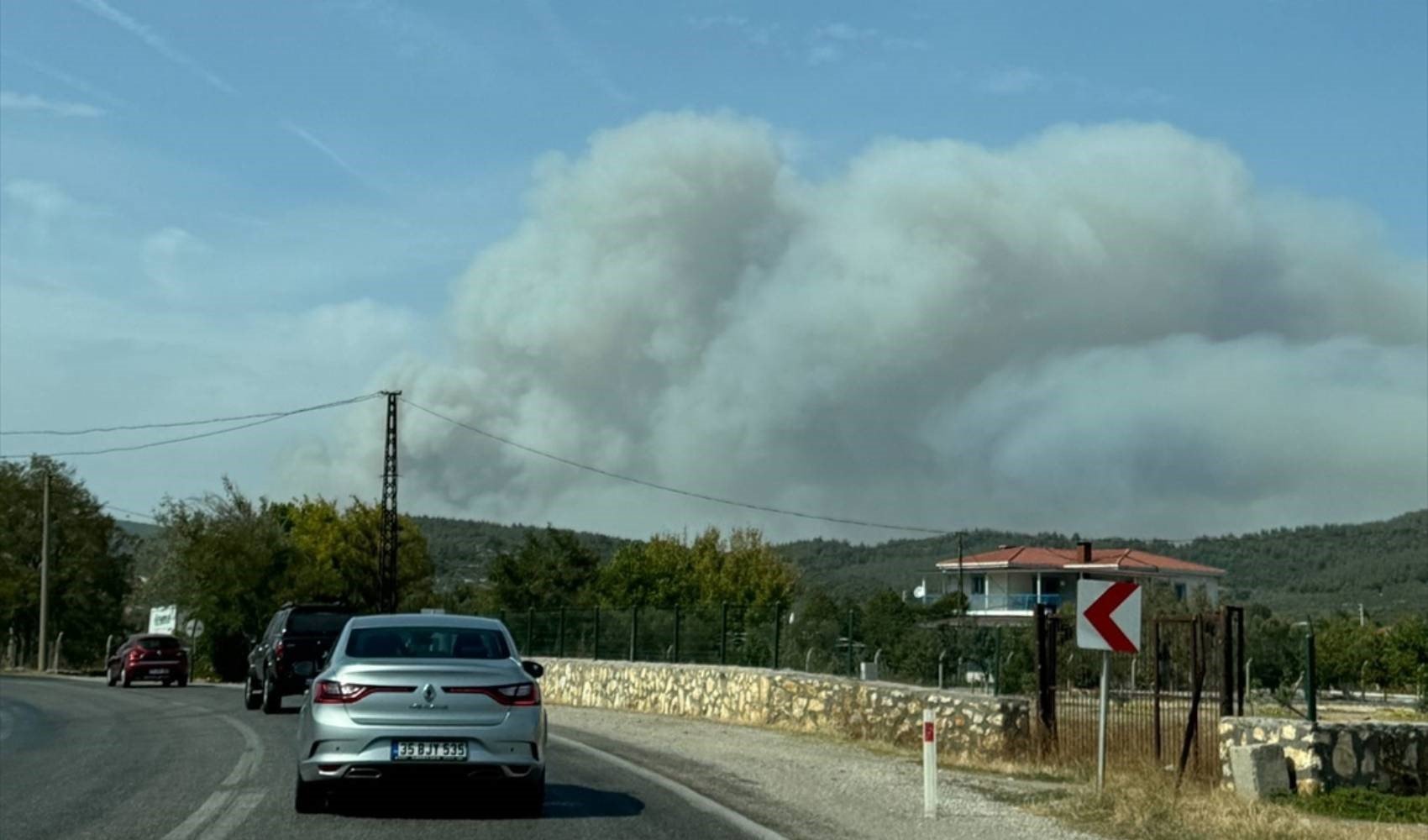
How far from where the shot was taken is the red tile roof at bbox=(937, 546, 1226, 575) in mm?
94250

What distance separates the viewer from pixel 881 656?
29328 millimetres

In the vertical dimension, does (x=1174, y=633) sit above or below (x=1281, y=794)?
above

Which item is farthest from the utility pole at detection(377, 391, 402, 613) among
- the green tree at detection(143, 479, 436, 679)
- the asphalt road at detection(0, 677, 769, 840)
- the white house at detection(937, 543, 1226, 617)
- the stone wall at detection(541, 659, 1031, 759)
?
the white house at detection(937, 543, 1226, 617)

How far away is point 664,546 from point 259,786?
87.3 m

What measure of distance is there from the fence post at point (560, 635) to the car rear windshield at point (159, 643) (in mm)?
13359

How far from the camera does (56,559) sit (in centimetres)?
9144

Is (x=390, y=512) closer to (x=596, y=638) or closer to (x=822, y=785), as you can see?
(x=596, y=638)

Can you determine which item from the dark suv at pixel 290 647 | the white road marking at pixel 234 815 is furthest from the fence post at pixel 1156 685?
the dark suv at pixel 290 647

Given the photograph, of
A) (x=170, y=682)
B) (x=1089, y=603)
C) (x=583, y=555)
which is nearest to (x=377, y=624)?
(x=1089, y=603)

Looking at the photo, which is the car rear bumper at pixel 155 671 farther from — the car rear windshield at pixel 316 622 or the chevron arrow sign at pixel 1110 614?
the chevron arrow sign at pixel 1110 614

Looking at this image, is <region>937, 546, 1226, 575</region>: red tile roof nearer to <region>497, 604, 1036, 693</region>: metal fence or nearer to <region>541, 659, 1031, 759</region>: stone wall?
<region>497, 604, 1036, 693</region>: metal fence

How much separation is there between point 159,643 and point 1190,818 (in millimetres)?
39470

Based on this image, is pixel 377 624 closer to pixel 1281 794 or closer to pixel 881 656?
pixel 1281 794

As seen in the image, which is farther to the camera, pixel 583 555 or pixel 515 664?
pixel 583 555
